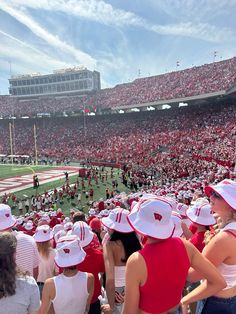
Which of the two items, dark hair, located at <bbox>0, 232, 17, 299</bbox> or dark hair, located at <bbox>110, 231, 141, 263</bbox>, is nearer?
dark hair, located at <bbox>0, 232, 17, 299</bbox>

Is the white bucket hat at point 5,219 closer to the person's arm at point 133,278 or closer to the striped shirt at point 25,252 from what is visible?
the striped shirt at point 25,252

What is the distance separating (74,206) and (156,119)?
31371 mm

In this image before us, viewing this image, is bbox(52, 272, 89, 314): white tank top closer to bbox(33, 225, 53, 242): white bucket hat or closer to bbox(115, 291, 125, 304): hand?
bbox(115, 291, 125, 304): hand

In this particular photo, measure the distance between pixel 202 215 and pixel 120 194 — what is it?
44.6ft

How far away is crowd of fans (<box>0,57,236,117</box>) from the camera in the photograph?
4372 cm

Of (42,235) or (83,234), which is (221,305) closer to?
(83,234)

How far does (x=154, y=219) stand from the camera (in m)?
2.05

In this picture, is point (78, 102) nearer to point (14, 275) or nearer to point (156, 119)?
point (156, 119)

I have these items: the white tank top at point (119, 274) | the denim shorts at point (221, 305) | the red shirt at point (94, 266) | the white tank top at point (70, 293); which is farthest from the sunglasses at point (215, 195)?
the red shirt at point (94, 266)

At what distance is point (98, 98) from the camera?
63.5m

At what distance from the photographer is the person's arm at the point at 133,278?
1933 millimetres

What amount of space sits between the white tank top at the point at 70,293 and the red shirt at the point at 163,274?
890mm

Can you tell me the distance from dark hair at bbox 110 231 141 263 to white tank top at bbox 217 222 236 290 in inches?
36.2

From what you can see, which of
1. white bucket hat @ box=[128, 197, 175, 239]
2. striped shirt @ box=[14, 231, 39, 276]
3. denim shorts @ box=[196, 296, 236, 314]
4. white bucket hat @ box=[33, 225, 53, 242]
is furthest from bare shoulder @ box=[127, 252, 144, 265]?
white bucket hat @ box=[33, 225, 53, 242]
